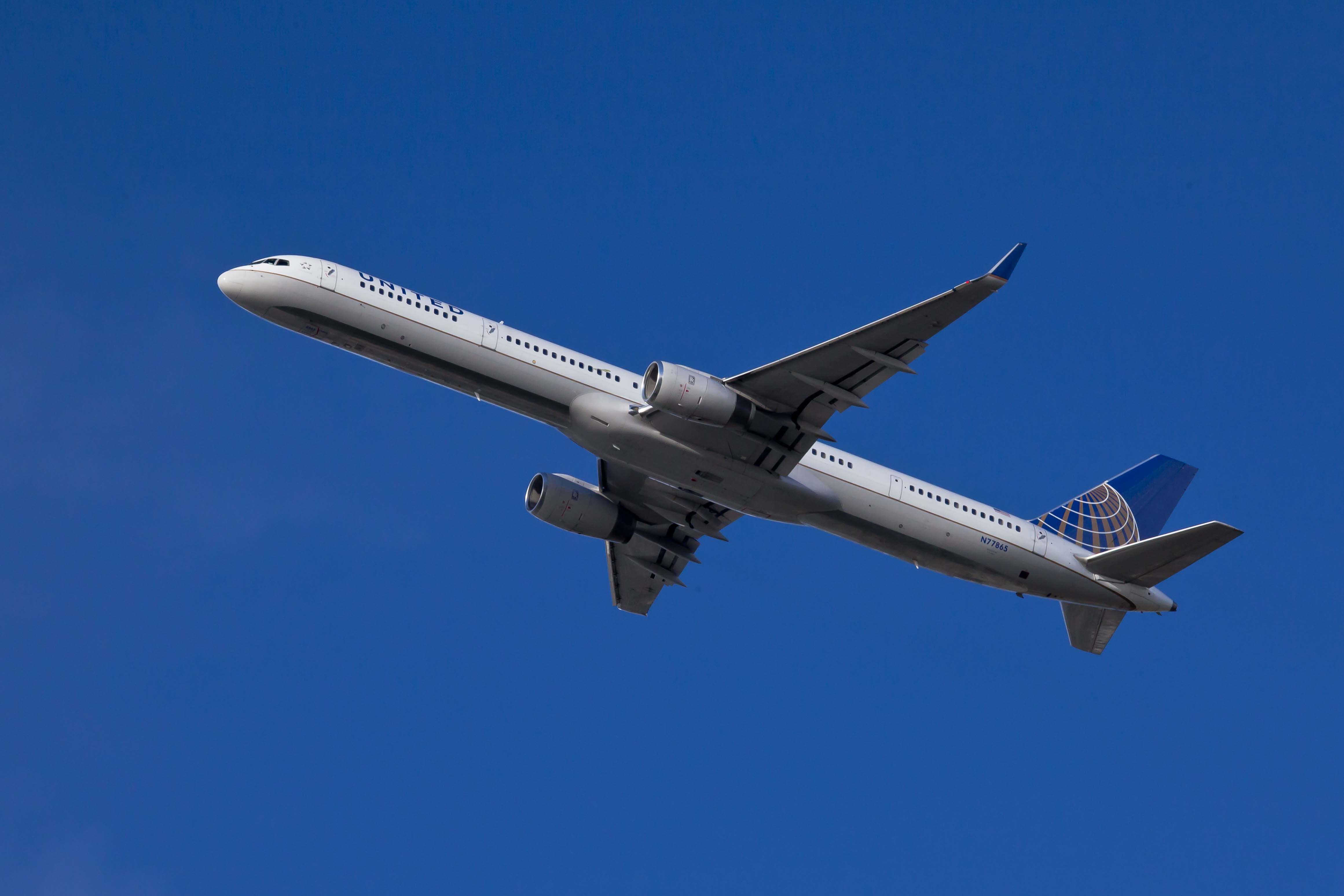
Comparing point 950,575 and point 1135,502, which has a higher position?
point 1135,502

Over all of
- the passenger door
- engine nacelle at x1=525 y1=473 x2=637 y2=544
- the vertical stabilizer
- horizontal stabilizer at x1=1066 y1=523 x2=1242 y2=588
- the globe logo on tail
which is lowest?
engine nacelle at x1=525 y1=473 x2=637 y2=544

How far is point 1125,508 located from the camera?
49.2 metres

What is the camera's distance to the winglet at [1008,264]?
3306 centimetres

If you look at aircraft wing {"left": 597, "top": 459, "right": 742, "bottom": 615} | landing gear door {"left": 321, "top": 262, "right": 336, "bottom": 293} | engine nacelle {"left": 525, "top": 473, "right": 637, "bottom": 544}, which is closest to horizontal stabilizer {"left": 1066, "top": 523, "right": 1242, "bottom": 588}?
aircraft wing {"left": 597, "top": 459, "right": 742, "bottom": 615}

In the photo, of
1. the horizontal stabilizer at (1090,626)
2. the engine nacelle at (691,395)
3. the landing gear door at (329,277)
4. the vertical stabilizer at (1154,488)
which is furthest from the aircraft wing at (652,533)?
the vertical stabilizer at (1154,488)

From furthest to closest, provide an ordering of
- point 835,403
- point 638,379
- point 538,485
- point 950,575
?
1. point 538,485
2. point 950,575
3. point 638,379
4. point 835,403

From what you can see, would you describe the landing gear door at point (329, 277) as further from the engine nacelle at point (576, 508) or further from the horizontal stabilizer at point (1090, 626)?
the horizontal stabilizer at point (1090, 626)

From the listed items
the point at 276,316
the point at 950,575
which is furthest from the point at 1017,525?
the point at 276,316

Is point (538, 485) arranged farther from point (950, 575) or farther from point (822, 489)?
point (950, 575)

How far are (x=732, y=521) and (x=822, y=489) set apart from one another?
7.11 m

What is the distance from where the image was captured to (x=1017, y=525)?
147 feet

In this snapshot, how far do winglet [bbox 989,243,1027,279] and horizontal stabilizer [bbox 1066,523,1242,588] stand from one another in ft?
44.2

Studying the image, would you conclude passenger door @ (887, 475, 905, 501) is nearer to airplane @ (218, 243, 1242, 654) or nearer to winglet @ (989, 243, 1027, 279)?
airplane @ (218, 243, 1242, 654)

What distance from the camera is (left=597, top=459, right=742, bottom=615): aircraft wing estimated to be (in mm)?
47344
